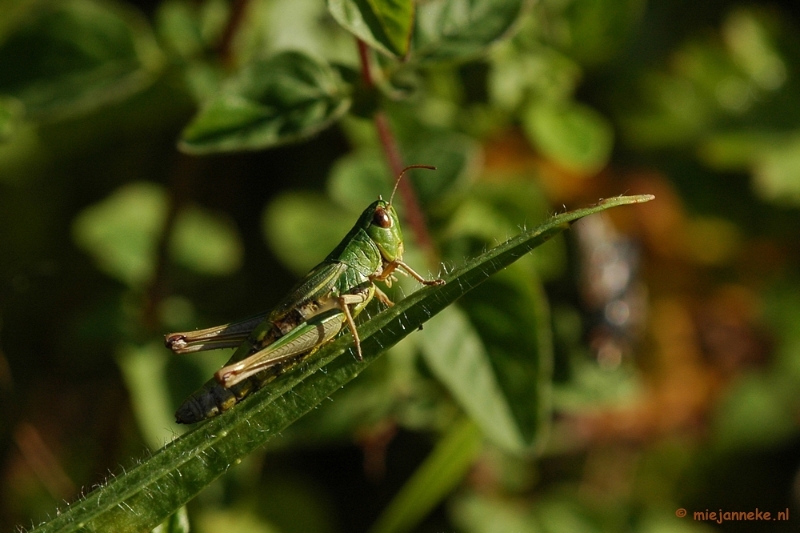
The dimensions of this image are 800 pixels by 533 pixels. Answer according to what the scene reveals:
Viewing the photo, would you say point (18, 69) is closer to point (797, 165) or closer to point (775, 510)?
point (797, 165)

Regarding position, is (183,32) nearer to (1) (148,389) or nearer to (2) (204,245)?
(2) (204,245)

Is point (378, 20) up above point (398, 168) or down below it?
above

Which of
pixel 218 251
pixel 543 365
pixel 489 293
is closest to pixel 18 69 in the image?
pixel 218 251

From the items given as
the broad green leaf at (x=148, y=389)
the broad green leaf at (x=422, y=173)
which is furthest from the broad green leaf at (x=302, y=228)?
the broad green leaf at (x=148, y=389)

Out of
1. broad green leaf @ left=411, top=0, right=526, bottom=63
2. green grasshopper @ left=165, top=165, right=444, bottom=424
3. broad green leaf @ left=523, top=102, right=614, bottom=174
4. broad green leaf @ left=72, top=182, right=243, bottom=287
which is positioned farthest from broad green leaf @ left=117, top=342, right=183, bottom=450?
broad green leaf @ left=523, top=102, right=614, bottom=174

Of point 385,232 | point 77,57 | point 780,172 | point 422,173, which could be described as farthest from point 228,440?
point 780,172

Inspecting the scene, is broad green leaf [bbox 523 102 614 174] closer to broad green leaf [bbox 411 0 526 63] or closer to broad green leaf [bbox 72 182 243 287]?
broad green leaf [bbox 411 0 526 63]

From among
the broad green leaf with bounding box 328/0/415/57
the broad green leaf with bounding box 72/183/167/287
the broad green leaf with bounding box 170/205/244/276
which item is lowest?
the broad green leaf with bounding box 170/205/244/276
